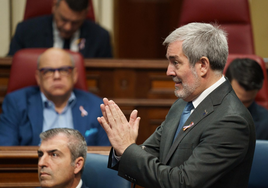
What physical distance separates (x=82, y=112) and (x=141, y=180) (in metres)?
1.02

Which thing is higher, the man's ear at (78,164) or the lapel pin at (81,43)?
the lapel pin at (81,43)

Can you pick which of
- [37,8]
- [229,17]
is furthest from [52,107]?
[229,17]

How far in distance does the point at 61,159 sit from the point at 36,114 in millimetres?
680

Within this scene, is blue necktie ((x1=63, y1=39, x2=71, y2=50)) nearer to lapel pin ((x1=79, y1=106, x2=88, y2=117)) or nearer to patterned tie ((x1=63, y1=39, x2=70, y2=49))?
patterned tie ((x1=63, y1=39, x2=70, y2=49))

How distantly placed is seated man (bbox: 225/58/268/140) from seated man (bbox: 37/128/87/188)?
854mm

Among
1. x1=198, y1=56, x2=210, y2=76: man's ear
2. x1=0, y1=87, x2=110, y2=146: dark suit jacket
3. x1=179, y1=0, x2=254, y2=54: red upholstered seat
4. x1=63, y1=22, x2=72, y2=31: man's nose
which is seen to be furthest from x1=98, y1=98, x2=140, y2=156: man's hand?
x1=179, y1=0, x2=254, y2=54: red upholstered seat

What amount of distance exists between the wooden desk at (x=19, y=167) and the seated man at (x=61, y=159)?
0.35ft

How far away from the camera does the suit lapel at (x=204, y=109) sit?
99 centimetres

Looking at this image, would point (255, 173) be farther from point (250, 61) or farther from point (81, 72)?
point (81, 72)

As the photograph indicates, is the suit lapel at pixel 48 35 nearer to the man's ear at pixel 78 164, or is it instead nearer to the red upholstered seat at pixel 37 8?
the red upholstered seat at pixel 37 8

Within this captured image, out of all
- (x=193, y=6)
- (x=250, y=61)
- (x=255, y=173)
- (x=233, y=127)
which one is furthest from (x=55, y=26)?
(x=233, y=127)

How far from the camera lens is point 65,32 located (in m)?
2.32

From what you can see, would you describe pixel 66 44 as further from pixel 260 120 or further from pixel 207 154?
pixel 207 154

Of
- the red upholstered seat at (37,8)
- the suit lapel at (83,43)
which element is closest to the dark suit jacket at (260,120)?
the suit lapel at (83,43)
